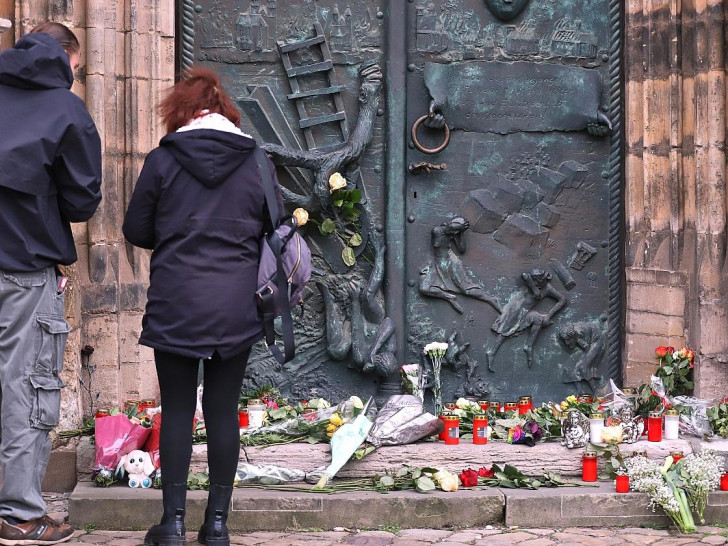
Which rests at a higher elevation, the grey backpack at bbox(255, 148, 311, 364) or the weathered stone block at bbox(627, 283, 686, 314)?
the grey backpack at bbox(255, 148, 311, 364)

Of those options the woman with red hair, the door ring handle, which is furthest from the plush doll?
the door ring handle

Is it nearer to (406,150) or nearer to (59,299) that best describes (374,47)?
(406,150)

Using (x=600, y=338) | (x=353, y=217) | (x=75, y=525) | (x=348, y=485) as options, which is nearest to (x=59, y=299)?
(x=75, y=525)

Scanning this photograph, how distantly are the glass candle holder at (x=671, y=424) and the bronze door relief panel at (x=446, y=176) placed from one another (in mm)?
1146

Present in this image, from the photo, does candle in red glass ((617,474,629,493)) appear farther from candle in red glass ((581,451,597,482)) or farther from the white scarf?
the white scarf

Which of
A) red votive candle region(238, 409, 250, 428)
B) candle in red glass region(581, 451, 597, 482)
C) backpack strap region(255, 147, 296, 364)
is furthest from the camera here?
red votive candle region(238, 409, 250, 428)

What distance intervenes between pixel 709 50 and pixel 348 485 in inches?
128

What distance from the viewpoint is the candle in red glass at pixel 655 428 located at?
6.21 m

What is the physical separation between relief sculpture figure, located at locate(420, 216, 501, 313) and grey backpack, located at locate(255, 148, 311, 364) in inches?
91.9

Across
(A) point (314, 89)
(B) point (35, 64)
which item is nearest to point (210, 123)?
(B) point (35, 64)

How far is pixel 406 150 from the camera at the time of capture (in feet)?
23.9

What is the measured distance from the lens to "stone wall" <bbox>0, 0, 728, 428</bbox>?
6.55m

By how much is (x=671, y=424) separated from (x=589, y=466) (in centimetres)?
63

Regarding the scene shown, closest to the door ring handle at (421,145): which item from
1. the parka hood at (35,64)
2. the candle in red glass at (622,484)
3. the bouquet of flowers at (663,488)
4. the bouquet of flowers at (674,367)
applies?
the bouquet of flowers at (674,367)
